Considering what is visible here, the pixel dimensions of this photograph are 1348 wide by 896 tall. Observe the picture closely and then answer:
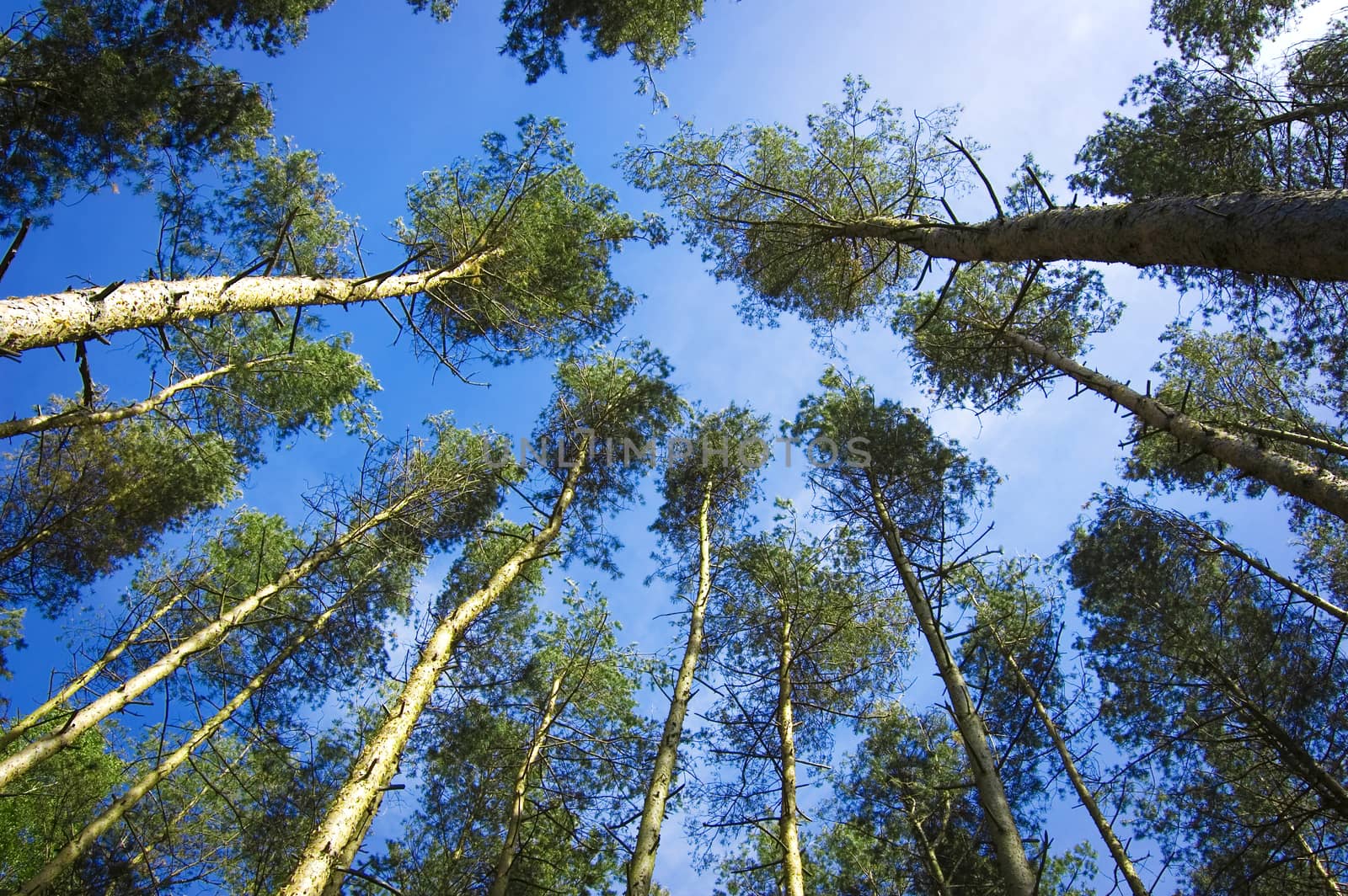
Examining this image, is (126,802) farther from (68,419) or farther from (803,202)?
(803,202)

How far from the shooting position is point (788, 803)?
6.01 meters

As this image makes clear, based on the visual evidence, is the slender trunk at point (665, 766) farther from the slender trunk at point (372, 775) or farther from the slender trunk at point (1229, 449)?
the slender trunk at point (1229, 449)

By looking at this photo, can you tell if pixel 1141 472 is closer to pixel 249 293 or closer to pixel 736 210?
pixel 736 210

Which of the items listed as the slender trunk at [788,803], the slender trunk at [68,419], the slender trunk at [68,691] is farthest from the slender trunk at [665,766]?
the slender trunk at [68,691]

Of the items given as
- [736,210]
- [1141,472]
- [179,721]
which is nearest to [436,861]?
[179,721]

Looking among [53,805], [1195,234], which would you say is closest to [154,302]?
[1195,234]

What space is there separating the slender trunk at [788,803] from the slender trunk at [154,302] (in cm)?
567

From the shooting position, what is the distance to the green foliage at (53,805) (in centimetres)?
797

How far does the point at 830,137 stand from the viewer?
26.6ft

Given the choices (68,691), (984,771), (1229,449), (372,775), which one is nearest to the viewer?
(984,771)

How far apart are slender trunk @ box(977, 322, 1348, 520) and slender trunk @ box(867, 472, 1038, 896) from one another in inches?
109

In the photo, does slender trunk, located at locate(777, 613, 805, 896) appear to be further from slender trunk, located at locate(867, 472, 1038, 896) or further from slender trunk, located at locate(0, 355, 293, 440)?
slender trunk, located at locate(0, 355, 293, 440)

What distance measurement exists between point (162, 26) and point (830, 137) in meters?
8.45

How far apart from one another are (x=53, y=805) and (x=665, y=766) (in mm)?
9213
